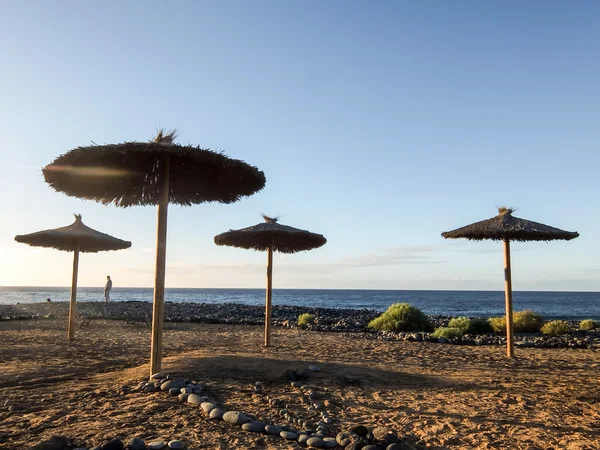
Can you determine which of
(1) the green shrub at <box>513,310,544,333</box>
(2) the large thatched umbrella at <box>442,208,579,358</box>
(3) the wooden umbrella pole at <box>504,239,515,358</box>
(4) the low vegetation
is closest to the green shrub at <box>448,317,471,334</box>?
(4) the low vegetation

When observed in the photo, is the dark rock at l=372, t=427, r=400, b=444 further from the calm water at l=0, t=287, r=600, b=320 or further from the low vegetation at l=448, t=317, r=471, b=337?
the calm water at l=0, t=287, r=600, b=320


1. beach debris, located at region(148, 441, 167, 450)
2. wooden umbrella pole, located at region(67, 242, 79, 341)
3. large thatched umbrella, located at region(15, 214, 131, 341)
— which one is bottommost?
beach debris, located at region(148, 441, 167, 450)

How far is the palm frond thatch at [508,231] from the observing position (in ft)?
29.3

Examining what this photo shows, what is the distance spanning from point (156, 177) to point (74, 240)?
584cm

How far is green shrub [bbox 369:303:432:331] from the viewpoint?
1509cm

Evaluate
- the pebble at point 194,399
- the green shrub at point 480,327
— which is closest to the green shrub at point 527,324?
the green shrub at point 480,327

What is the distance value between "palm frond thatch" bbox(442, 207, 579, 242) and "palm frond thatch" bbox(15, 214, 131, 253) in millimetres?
8051

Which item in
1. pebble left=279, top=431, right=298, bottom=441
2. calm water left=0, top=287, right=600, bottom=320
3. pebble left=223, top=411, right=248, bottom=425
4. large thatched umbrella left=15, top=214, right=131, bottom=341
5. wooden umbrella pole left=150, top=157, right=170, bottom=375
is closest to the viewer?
pebble left=279, top=431, right=298, bottom=441

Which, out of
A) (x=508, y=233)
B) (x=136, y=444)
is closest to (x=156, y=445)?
(x=136, y=444)

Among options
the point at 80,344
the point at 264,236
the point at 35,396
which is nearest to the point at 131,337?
the point at 80,344

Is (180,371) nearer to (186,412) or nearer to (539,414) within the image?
(186,412)

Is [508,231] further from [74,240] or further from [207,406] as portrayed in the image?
[74,240]

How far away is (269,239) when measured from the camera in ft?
34.1

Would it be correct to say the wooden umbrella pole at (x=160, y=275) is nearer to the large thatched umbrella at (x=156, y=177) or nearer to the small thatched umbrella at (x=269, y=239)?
the large thatched umbrella at (x=156, y=177)
